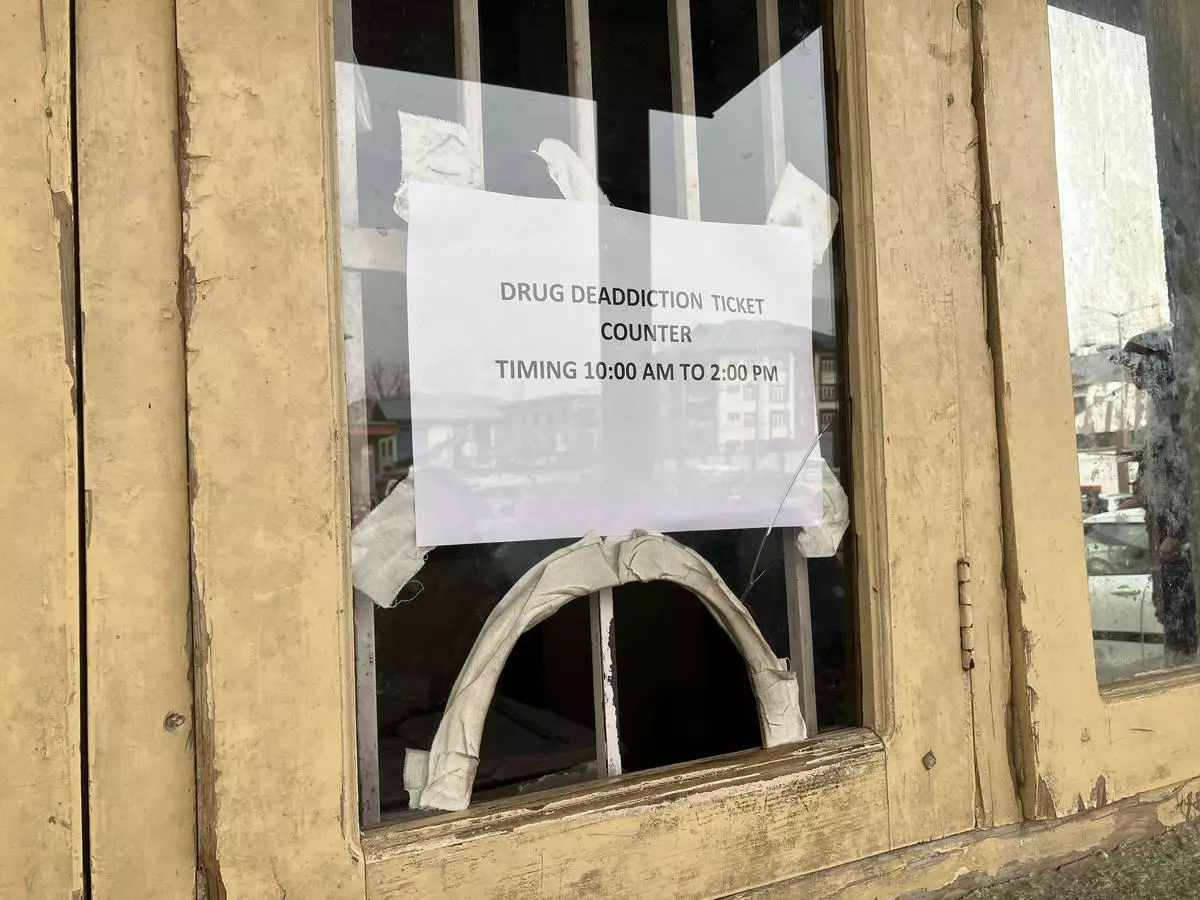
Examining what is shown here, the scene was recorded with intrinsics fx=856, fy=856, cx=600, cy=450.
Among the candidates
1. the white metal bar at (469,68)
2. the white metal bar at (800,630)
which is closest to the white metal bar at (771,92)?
A: the white metal bar at (469,68)

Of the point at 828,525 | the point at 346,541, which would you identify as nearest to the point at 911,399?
the point at 828,525

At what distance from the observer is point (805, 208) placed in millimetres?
1319

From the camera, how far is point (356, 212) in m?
1.04

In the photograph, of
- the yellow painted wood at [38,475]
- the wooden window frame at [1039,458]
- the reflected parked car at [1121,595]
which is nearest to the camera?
the yellow painted wood at [38,475]

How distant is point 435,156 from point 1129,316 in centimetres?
131

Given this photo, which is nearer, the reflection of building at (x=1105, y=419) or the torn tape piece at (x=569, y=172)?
the torn tape piece at (x=569, y=172)

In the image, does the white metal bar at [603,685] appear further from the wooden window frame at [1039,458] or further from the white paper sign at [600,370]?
the wooden window frame at [1039,458]

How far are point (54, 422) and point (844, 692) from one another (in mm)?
1102

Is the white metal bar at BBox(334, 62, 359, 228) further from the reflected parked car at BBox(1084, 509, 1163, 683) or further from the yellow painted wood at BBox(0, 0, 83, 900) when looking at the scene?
the reflected parked car at BBox(1084, 509, 1163, 683)

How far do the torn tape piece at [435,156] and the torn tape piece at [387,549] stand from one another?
0.35 meters

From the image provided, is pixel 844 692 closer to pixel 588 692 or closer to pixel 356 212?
pixel 588 692

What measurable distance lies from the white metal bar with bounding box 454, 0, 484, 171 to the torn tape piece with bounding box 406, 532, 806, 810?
0.57 metres

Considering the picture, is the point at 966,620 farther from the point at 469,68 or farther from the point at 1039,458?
the point at 469,68

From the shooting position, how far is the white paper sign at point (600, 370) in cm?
107
